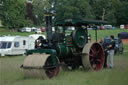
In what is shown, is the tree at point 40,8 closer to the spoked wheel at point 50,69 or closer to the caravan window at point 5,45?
the caravan window at point 5,45

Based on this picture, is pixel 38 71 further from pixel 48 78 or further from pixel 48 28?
pixel 48 28

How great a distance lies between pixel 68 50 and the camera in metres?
11.6

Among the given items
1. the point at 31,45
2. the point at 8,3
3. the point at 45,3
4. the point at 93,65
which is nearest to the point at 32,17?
the point at 45,3

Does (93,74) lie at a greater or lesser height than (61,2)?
lesser

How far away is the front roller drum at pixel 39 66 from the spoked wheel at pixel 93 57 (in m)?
1.45

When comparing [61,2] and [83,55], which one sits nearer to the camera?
[83,55]

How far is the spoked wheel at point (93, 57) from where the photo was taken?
1138 centimetres

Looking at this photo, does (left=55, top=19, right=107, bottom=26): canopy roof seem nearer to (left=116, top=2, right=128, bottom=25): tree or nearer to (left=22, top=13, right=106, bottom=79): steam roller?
(left=22, top=13, right=106, bottom=79): steam roller

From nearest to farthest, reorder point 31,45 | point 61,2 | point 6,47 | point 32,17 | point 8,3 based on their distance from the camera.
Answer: point 6,47, point 31,45, point 8,3, point 61,2, point 32,17

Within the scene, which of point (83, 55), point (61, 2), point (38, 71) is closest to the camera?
point (38, 71)

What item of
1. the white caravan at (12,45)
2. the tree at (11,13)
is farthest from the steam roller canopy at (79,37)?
the tree at (11,13)

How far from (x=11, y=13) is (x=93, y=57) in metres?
43.0

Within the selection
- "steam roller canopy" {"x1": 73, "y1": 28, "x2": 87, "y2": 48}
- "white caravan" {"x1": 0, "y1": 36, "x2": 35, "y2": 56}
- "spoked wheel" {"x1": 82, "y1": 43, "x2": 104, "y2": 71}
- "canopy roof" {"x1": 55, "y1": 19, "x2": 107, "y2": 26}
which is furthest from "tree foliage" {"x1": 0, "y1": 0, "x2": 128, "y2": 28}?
"steam roller canopy" {"x1": 73, "y1": 28, "x2": 87, "y2": 48}

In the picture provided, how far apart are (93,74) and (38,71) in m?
2.07
